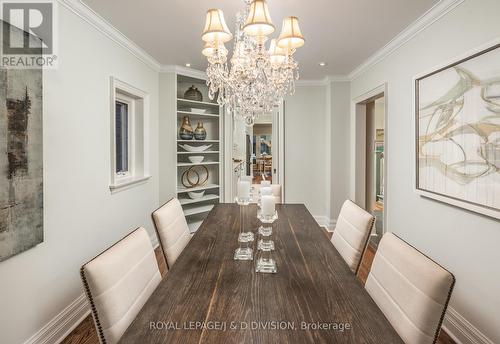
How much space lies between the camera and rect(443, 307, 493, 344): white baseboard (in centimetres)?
186

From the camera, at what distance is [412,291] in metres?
1.05

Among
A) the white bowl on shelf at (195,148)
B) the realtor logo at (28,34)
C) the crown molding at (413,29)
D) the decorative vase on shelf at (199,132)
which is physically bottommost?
the white bowl on shelf at (195,148)

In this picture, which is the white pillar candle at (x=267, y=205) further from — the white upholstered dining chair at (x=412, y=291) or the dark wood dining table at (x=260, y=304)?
the white upholstered dining chair at (x=412, y=291)

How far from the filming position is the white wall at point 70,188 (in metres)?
1.74

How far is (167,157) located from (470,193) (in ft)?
11.1

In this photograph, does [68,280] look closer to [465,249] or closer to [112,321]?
[112,321]

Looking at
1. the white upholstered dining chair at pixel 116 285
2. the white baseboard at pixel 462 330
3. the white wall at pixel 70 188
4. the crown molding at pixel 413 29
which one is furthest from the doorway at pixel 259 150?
the white baseboard at pixel 462 330

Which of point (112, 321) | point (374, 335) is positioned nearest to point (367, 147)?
point (374, 335)

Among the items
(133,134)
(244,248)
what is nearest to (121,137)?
(133,134)

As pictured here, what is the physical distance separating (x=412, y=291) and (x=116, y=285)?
3.57 ft

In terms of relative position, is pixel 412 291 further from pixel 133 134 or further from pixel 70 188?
pixel 133 134

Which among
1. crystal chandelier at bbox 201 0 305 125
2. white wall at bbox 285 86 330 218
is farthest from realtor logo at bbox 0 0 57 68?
white wall at bbox 285 86 330 218

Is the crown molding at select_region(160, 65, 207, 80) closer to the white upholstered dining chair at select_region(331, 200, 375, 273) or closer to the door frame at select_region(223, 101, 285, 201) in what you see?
the door frame at select_region(223, 101, 285, 201)

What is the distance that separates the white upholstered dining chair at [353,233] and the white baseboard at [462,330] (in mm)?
979
